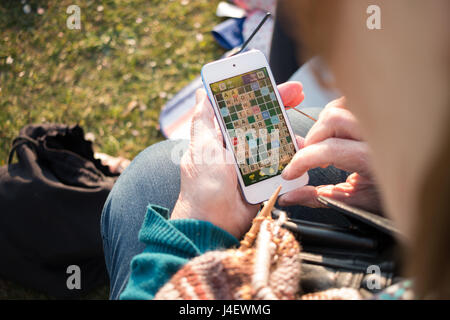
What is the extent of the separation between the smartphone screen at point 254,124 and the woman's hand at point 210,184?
6cm

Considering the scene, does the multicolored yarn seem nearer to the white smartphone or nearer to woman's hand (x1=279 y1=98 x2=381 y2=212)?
woman's hand (x1=279 y1=98 x2=381 y2=212)

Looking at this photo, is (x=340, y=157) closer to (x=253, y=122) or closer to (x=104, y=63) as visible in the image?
(x=253, y=122)

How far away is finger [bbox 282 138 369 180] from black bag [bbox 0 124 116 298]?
0.91 meters

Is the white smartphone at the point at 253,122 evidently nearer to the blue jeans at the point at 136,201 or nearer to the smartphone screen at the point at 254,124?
the smartphone screen at the point at 254,124

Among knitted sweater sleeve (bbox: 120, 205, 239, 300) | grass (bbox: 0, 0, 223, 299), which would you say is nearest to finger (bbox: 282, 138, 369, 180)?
knitted sweater sleeve (bbox: 120, 205, 239, 300)

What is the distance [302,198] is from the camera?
103cm

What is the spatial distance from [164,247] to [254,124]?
0.53 meters

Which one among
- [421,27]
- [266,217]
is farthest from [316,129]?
[421,27]

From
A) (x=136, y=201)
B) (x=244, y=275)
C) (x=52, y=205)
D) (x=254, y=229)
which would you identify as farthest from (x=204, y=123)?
(x=52, y=205)

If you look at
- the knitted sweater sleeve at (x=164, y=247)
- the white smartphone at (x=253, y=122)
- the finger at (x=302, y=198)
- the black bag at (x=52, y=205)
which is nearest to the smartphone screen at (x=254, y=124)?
the white smartphone at (x=253, y=122)

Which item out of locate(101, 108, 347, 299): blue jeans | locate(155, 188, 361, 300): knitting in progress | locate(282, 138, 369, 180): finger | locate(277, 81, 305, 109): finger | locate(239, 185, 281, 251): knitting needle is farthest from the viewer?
locate(277, 81, 305, 109): finger

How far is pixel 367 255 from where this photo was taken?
718 mm

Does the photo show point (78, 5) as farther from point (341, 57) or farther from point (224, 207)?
point (341, 57)

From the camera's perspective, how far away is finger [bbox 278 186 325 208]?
3.35 feet
